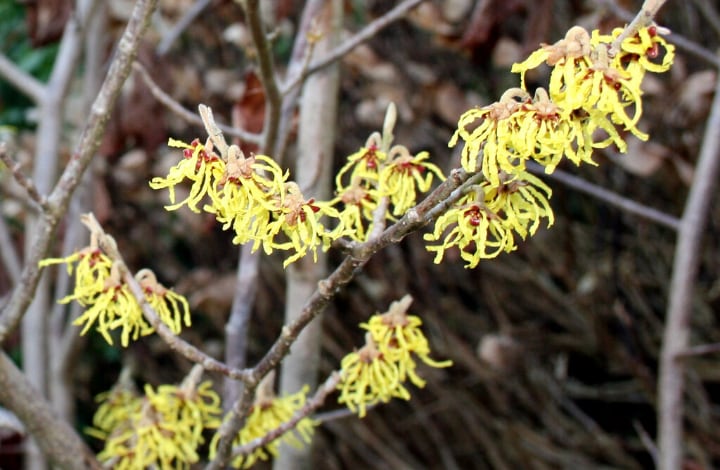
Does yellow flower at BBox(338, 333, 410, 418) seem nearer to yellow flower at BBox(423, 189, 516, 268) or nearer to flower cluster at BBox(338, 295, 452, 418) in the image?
flower cluster at BBox(338, 295, 452, 418)

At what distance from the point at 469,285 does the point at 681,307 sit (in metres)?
0.97

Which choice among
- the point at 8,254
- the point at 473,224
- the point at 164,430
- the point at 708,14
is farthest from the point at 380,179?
the point at 708,14

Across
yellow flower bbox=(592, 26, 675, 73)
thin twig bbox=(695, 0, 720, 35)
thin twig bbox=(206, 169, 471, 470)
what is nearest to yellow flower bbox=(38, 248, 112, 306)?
thin twig bbox=(206, 169, 471, 470)

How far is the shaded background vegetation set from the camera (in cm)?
191

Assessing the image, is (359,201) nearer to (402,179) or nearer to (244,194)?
(402,179)

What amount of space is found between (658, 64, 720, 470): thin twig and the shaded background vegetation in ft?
1.63

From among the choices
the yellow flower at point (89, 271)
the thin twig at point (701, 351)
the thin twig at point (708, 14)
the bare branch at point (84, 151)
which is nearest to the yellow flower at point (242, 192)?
the yellow flower at point (89, 271)

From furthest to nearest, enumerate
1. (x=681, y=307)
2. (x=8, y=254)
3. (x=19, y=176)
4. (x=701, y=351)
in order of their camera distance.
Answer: (x=8, y=254) → (x=681, y=307) → (x=701, y=351) → (x=19, y=176)

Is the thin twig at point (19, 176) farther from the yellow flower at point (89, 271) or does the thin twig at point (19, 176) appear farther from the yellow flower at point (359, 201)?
the yellow flower at point (359, 201)

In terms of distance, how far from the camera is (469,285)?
7.20ft

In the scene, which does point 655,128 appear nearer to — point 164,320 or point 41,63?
point 164,320

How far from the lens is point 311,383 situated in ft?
3.84

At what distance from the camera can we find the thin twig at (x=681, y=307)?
1219mm

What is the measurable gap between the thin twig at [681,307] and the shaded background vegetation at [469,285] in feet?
1.63
